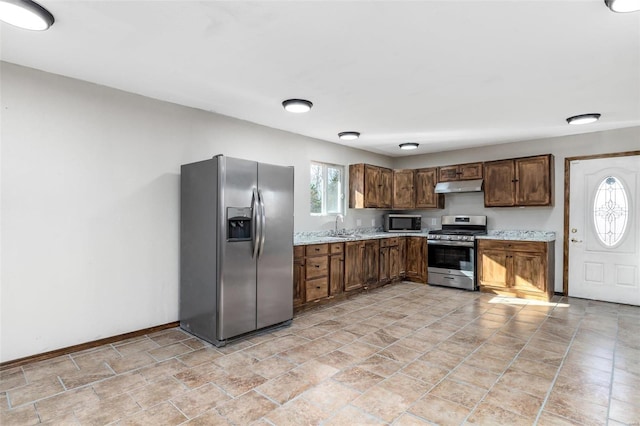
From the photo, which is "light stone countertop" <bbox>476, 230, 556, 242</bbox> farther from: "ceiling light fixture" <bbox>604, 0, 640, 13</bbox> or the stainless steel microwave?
"ceiling light fixture" <bbox>604, 0, 640, 13</bbox>

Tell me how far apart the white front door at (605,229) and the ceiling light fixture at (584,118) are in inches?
42.8

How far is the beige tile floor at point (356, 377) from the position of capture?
2191 mm

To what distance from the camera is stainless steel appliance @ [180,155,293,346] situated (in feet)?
10.8

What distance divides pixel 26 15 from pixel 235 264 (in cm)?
234

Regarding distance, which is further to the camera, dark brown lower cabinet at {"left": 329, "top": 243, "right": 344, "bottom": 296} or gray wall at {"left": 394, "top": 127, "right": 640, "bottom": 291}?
gray wall at {"left": 394, "top": 127, "right": 640, "bottom": 291}

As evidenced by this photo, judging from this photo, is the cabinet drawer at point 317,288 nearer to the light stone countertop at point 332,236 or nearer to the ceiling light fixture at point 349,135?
the light stone countertop at point 332,236

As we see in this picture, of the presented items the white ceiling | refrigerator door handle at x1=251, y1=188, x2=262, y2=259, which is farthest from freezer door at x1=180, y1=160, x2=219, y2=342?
the white ceiling

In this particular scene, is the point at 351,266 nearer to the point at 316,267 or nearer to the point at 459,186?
the point at 316,267

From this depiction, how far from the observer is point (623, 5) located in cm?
196

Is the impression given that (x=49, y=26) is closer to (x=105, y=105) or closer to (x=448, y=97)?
(x=105, y=105)

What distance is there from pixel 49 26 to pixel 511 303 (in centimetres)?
580

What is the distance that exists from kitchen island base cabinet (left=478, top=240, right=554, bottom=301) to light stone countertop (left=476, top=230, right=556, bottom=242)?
7 centimetres

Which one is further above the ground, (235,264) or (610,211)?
(610,211)

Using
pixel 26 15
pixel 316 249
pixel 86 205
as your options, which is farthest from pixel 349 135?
pixel 26 15
